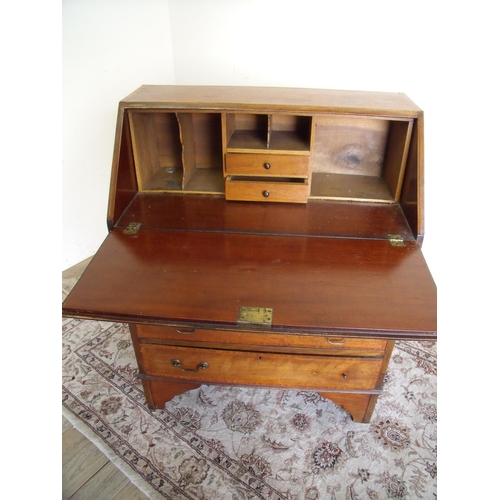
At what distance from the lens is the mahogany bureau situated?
1109 mm

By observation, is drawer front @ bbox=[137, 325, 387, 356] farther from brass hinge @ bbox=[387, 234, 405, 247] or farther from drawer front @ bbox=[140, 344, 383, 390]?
brass hinge @ bbox=[387, 234, 405, 247]

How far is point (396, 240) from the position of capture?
1.38m

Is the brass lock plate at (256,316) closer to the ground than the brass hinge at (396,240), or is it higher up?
closer to the ground

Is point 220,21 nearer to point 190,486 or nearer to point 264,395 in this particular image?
point 264,395

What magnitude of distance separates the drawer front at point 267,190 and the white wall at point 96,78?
1.01 m

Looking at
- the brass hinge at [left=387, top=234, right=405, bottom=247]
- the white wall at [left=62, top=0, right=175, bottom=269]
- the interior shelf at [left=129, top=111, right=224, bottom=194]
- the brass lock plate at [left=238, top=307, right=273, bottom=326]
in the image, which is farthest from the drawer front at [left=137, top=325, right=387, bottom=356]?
the white wall at [left=62, top=0, right=175, bottom=269]

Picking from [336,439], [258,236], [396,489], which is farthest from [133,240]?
[396,489]

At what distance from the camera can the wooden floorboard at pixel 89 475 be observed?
1396mm

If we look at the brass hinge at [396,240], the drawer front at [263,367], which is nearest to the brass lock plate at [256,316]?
the drawer front at [263,367]

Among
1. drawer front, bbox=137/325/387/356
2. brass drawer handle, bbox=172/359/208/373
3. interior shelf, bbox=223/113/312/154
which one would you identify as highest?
interior shelf, bbox=223/113/312/154

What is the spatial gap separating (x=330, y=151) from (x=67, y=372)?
64.4 inches

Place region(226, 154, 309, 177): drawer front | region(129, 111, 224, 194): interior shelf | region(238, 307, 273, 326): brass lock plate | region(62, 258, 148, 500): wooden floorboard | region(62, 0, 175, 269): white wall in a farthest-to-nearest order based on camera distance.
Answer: region(62, 0, 175, 269): white wall → region(129, 111, 224, 194): interior shelf → region(226, 154, 309, 177): drawer front → region(62, 258, 148, 500): wooden floorboard → region(238, 307, 273, 326): brass lock plate

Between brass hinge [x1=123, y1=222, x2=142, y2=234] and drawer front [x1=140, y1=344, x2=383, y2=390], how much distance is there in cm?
43

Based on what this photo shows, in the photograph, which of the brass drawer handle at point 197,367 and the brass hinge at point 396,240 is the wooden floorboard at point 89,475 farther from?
the brass hinge at point 396,240
